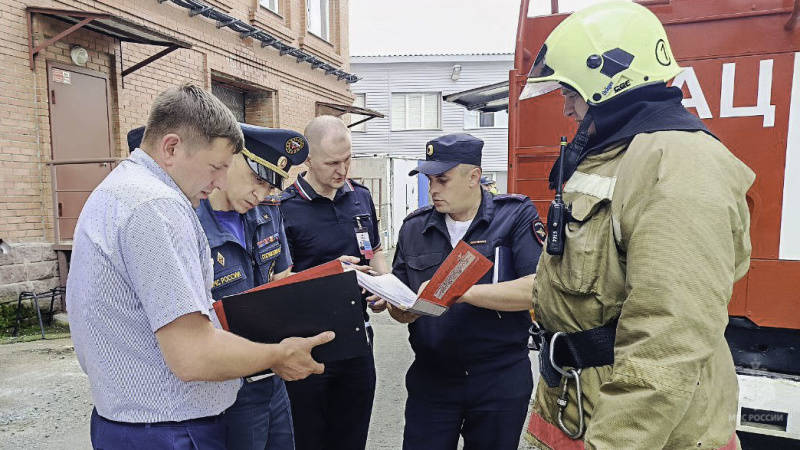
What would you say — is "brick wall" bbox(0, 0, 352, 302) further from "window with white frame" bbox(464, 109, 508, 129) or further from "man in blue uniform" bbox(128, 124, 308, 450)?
"window with white frame" bbox(464, 109, 508, 129)

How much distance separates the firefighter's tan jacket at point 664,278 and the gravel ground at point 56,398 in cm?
276

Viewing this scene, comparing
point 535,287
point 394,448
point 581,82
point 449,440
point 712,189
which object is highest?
point 581,82

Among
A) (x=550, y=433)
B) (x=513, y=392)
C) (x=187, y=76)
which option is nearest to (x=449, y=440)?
(x=513, y=392)

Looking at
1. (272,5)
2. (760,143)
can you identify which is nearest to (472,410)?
(760,143)

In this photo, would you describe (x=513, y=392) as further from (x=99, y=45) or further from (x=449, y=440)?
(x=99, y=45)

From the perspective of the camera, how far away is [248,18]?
Answer: 10508mm

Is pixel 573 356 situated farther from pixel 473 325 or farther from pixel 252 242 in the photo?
pixel 252 242

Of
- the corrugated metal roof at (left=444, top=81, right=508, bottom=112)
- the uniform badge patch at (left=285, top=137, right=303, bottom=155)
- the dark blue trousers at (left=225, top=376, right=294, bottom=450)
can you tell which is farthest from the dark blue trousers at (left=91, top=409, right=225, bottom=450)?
the corrugated metal roof at (left=444, top=81, right=508, bottom=112)

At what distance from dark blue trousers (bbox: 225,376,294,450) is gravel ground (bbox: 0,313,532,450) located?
1601 mm

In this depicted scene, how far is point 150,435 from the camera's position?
1.46m

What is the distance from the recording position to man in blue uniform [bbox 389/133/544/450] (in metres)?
2.37

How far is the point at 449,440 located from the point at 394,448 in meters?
1.50

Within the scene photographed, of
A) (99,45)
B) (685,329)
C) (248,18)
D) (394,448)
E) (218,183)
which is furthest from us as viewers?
(248,18)

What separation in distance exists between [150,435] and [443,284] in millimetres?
1132
